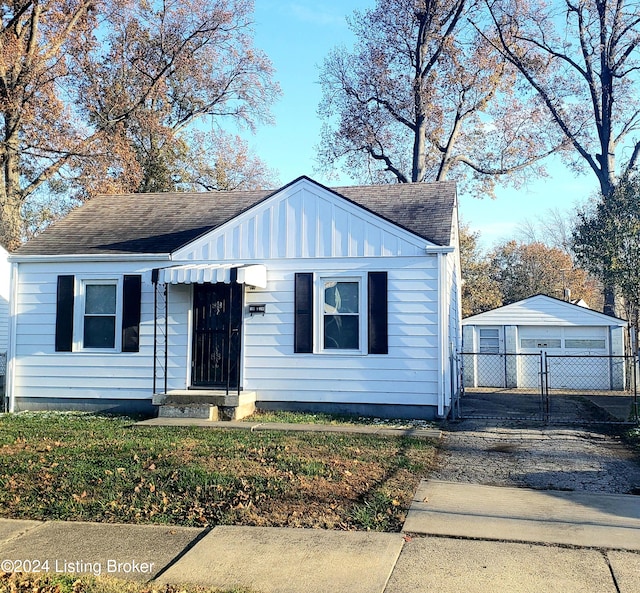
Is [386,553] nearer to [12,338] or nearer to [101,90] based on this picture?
[12,338]

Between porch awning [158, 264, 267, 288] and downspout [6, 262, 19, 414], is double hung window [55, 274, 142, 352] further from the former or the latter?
→ porch awning [158, 264, 267, 288]

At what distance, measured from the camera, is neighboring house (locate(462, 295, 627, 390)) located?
2066 cm

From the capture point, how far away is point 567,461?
7.69 metres

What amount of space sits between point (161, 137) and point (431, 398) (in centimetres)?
2078

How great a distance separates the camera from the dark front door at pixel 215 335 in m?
11.7

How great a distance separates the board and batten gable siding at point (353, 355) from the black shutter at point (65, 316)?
345 centimetres

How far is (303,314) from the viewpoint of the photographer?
448 inches

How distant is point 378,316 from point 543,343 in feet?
39.8

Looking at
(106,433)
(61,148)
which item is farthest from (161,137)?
(106,433)

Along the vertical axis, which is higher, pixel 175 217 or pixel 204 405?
pixel 175 217

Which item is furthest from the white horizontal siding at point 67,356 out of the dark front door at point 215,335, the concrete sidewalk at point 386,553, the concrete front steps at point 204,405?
the concrete sidewalk at point 386,553

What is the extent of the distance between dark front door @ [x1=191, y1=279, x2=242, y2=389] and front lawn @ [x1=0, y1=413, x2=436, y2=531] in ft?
8.04

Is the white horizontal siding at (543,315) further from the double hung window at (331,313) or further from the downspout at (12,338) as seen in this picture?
the downspout at (12,338)

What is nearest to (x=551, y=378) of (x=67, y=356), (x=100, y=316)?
(x=100, y=316)
